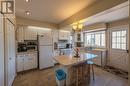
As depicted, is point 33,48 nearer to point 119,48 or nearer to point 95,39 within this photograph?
point 95,39

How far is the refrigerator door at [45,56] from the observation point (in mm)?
4219

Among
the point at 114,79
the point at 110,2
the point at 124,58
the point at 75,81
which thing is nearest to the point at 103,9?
the point at 110,2

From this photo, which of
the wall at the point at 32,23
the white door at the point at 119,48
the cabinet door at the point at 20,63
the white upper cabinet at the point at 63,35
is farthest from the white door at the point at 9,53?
the white door at the point at 119,48

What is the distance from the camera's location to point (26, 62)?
12.8ft

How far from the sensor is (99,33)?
16.8 ft

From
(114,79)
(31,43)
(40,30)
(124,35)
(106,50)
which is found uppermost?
(40,30)

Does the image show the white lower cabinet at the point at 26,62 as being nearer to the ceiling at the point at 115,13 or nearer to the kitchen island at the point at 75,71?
the kitchen island at the point at 75,71

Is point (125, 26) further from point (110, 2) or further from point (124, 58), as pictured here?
point (110, 2)

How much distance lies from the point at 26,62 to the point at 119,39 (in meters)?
4.51

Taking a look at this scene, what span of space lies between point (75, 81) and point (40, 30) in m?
3.19

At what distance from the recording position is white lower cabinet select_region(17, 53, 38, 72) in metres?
3.69

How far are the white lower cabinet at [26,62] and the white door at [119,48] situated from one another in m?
3.83

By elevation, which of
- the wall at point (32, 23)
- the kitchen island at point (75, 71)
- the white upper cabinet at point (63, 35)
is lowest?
the kitchen island at point (75, 71)

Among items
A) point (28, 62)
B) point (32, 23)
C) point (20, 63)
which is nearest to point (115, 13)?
point (32, 23)
